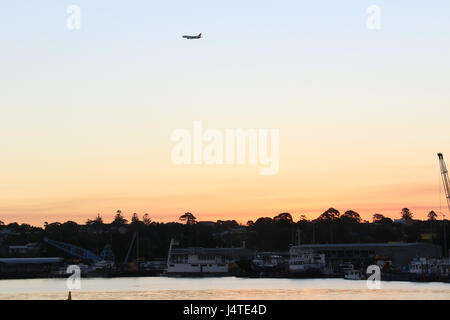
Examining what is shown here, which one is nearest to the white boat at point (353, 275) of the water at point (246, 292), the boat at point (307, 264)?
the boat at point (307, 264)

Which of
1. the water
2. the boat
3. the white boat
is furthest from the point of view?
the boat

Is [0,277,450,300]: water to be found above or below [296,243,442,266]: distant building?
below

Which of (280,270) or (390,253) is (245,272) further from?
(390,253)

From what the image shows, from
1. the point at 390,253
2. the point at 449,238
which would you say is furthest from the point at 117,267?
the point at 449,238

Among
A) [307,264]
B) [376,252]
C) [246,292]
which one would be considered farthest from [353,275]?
[246,292]

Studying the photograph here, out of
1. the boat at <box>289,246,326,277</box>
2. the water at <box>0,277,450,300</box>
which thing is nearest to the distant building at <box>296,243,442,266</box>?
the boat at <box>289,246,326,277</box>

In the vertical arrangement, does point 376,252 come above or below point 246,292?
above

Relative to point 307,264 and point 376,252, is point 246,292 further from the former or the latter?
point 376,252

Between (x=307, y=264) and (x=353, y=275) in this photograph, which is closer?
(x=353, y=275)

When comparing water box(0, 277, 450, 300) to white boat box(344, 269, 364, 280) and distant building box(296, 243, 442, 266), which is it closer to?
white boat box(344, 269, 364, 280)

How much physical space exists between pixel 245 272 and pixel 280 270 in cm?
863
